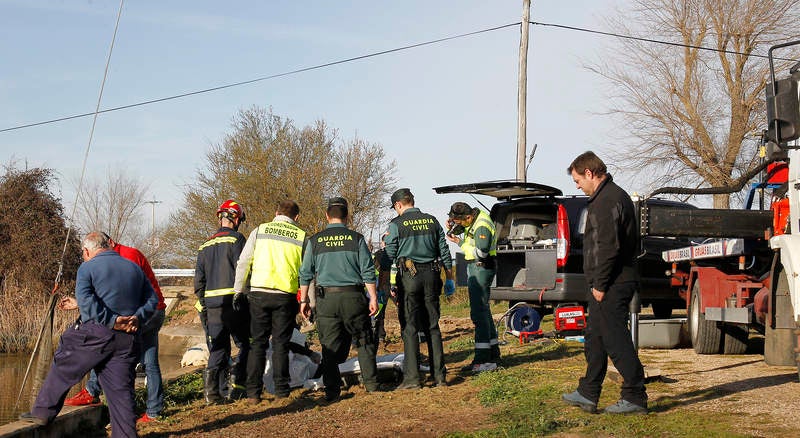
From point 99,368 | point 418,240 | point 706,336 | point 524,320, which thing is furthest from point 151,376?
point 706,336

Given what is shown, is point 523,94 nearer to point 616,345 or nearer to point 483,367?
point 483,367

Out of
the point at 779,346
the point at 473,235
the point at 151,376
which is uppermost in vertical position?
the point at 473,235

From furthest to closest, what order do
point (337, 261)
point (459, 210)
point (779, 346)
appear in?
point (459, 210) < point (779, 346) < point (337, 261)

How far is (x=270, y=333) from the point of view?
8.54m

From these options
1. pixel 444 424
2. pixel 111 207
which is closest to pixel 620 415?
pixel 444 424

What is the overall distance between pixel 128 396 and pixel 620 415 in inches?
140

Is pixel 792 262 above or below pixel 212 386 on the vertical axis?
above

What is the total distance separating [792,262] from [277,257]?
15.0 ft

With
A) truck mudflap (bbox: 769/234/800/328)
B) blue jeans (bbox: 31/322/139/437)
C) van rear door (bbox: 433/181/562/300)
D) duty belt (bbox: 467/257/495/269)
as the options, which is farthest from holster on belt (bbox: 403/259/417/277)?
truck mudflap (bbox: 769/234/800/328)

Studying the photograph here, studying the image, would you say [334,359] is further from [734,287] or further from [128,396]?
[734,287]

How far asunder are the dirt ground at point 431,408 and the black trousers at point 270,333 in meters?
0.20

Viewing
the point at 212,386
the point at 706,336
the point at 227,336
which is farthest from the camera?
the point at 706,336

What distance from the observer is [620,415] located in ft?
21.4

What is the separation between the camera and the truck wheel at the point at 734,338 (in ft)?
35.6
